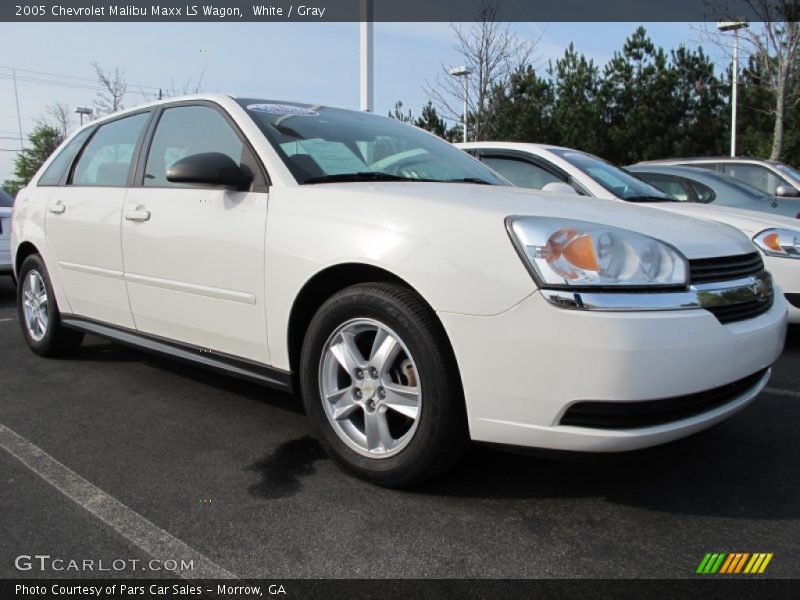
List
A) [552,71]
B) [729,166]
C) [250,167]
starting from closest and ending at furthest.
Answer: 1. [250,167]
2. [729,166]
3. [552,71]

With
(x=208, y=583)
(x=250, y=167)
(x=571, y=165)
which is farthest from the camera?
(x=571, y=165)

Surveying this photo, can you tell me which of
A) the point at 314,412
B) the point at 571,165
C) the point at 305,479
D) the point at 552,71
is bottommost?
the point at 305,479

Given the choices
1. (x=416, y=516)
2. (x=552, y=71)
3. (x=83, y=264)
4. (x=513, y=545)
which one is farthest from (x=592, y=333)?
(x=552, y=71)

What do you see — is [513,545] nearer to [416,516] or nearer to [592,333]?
[416,516]

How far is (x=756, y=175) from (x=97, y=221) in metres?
7.19

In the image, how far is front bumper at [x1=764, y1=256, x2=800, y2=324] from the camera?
14.4 feet

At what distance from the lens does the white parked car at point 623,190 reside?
4.44 meters

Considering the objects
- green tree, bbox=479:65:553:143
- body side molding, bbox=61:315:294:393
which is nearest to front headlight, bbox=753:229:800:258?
body side molding, bbox=61:315:294:393

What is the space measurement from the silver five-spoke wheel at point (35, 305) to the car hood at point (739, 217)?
425 cm

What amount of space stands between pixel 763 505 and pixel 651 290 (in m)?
0.92

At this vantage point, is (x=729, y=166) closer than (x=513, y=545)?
No

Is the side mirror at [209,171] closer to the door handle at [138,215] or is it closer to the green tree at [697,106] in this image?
the door handle at [138,215]

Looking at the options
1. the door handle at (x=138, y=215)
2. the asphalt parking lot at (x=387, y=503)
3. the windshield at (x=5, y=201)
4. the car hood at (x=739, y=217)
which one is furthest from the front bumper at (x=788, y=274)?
the windshield at (x=5, y=201)

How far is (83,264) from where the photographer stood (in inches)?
154
